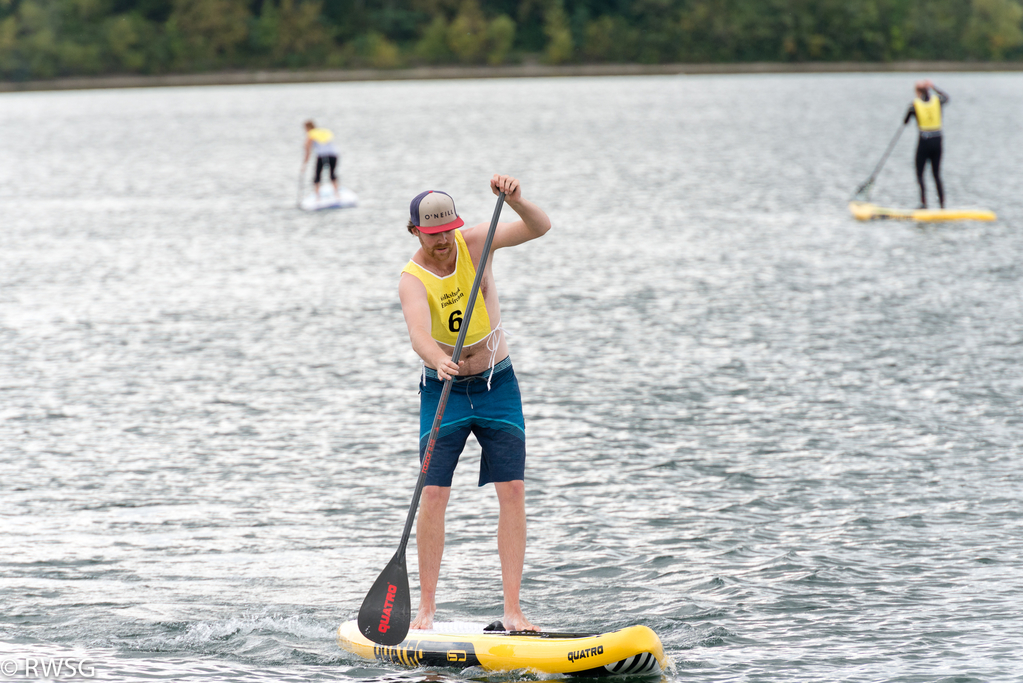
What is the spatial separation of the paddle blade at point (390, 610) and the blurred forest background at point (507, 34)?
129m

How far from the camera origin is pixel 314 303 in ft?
56.3

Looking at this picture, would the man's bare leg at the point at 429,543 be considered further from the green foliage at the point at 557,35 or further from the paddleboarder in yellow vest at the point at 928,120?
the green foliage at the point at 557,35

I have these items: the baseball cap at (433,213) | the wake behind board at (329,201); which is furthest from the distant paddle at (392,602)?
the wake behind board at (329,201)

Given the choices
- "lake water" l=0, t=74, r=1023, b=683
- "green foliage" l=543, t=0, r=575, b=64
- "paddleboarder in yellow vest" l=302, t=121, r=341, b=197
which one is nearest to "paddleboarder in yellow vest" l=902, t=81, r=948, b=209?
"lake water" l=0, t=74, r=1023, b=683

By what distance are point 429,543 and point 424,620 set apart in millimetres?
426

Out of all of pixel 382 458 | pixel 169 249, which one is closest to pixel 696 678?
pixel 382 458

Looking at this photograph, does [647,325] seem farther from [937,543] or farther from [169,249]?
[169,249]

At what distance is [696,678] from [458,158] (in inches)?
1534

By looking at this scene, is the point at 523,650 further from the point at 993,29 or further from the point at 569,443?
the point at 993,29

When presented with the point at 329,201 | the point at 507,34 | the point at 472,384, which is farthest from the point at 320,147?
the point at 507,34

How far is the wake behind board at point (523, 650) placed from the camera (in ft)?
20.2

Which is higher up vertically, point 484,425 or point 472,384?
point 472,384

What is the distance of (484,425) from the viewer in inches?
255

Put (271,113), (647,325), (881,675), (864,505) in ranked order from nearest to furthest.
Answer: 1. (881,675)
2. (864,505)
3. (647,325)
4. (271,113)
